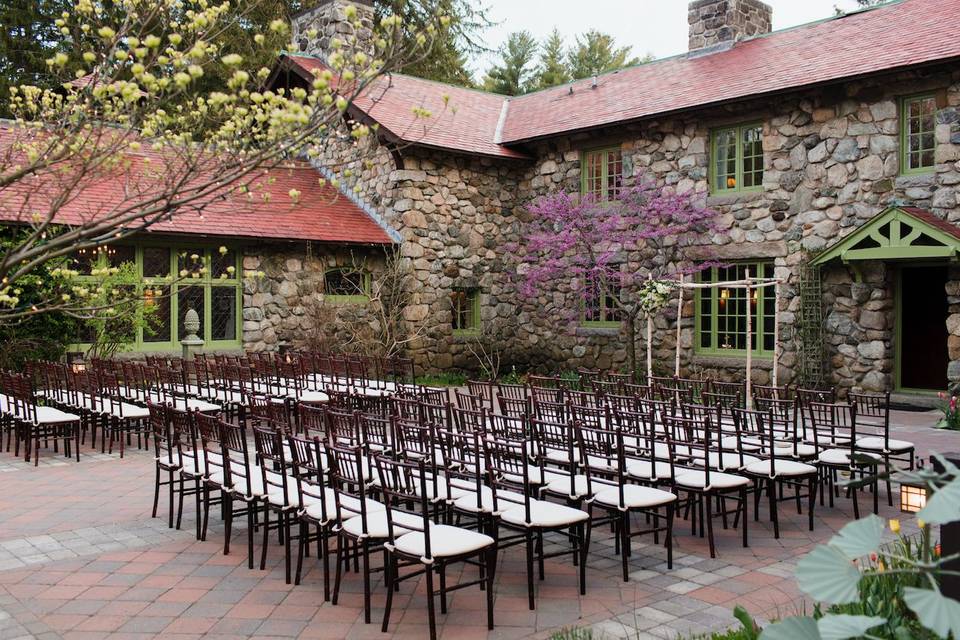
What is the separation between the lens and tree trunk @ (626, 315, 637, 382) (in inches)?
598

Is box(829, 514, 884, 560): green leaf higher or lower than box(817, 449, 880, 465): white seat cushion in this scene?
higher

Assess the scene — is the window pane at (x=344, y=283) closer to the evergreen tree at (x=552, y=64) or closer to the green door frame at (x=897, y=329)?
the green door frame at (x=897, y=329)

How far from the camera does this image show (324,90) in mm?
3695

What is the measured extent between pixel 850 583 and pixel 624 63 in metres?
40.0

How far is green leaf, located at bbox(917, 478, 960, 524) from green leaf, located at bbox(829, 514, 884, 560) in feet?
0.57

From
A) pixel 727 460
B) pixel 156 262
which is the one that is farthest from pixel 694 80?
pixel 727 460

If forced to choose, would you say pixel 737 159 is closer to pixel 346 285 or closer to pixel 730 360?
pixel 730 360

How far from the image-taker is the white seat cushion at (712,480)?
590 cm

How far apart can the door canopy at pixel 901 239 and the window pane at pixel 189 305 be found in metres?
10.8

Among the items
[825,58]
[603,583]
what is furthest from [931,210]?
[603,583]

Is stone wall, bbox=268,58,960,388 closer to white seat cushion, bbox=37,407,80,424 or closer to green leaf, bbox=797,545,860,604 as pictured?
white seat cushion, bbox=37,407,80,424

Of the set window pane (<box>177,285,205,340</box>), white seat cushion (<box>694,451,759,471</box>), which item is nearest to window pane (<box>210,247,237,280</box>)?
window pane (<box>177,285,205,340</box>)

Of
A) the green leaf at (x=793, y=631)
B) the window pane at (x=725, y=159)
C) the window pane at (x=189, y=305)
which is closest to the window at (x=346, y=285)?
the window pane at (x=189, y=305)

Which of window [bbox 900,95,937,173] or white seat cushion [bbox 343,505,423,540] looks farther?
window [bbox 900,95,937,173]
